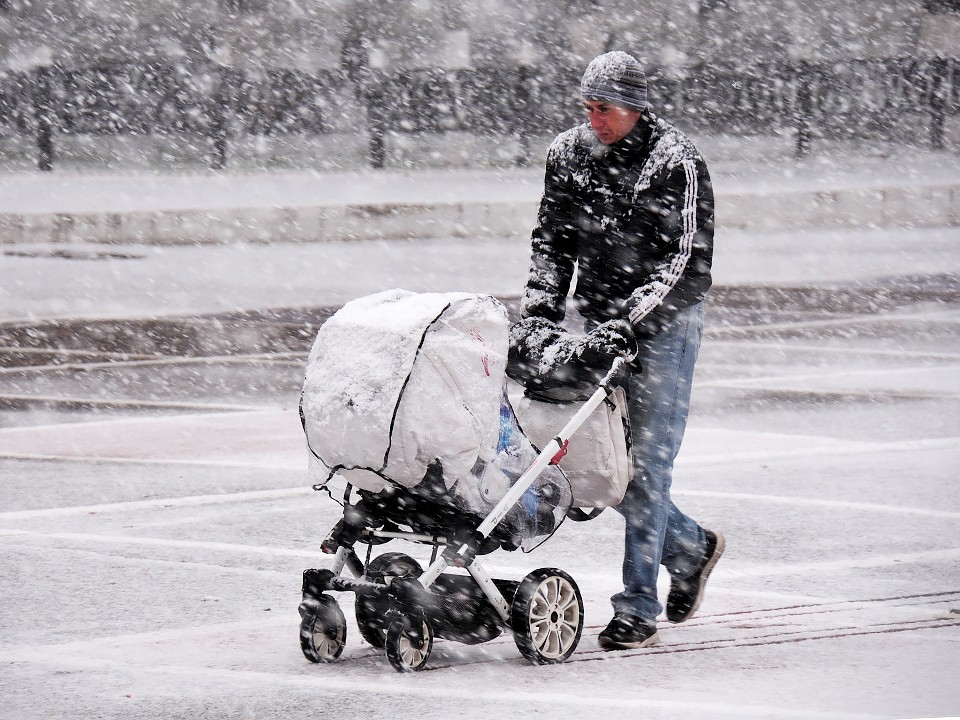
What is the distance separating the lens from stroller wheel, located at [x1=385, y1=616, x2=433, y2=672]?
189 inches

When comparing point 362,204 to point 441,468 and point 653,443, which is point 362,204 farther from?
point 441,468

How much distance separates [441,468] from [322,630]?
2.30ft

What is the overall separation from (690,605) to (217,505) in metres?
2.75

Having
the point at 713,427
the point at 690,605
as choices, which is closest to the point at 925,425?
the point at 713,427

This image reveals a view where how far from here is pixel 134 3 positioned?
26.8 metres

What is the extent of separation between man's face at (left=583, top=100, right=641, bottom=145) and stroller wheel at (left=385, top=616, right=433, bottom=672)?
5.36 ft

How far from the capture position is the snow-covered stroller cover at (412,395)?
4.61m

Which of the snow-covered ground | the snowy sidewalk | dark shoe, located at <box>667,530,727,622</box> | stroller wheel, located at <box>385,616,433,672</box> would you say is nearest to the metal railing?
the snowy sidewalk

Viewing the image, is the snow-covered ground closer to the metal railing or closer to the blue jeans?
the blue jeans

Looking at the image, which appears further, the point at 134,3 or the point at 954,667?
the point at 134,3

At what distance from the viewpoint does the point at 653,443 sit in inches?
206

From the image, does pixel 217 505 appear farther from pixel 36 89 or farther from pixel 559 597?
pixel 36 89

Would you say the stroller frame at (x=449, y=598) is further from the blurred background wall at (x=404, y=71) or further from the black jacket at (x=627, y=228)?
the blurred background wall at (x=404, y=71)

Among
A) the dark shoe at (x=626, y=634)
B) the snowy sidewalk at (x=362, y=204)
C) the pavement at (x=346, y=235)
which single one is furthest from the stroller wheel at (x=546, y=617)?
the snowy sidewalk at (x=362, y=204)
